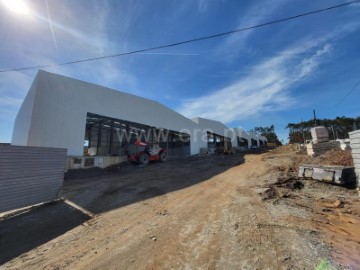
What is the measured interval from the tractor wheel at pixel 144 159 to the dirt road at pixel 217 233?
983cm

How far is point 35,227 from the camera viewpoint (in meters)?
5.51

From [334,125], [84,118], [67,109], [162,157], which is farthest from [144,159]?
[334,125]

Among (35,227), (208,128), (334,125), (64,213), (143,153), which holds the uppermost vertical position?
(334,125)

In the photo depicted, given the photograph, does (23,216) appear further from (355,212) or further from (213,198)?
(355,212)

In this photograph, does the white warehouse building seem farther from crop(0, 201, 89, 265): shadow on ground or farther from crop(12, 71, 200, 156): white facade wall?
crop(0, 201, 89, 265): shadow on ground

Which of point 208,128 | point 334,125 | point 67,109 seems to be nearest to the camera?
point 67,109

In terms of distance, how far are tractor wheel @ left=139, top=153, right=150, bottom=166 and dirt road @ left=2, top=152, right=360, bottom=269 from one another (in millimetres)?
9829

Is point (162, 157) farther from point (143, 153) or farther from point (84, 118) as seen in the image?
point (84, 118)

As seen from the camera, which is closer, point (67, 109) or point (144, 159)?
point (67, 109)

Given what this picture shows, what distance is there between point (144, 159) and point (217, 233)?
46.0 feet

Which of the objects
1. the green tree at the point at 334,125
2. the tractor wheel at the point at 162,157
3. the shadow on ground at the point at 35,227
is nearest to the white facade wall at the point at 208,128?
the tractor wheel at the point at 162,157

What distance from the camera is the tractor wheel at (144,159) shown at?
17.3 meters

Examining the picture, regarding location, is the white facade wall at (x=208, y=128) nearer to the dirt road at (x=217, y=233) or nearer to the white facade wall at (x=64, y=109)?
the white facade wall at (x=64, y=109)

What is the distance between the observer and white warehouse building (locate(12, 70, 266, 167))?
13953 millimetres
